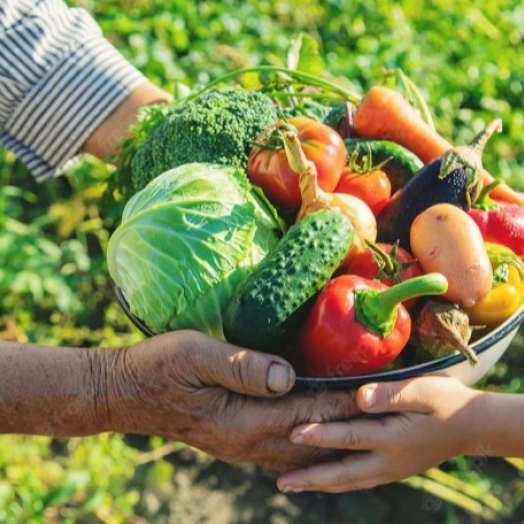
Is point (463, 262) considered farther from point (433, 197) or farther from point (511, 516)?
point (511, 516)

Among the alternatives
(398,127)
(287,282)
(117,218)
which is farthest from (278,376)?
(117,218)

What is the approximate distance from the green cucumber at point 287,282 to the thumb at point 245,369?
37 millimetres

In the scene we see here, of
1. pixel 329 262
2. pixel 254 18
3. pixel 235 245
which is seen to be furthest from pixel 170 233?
pixel 254 18

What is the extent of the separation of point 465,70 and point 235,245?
2998 millimetres

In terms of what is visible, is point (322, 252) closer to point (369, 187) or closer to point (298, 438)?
point (369, 187)

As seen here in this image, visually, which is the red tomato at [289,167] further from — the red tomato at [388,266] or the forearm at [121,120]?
the forearm at [121,120]

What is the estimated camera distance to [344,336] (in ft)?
5.18

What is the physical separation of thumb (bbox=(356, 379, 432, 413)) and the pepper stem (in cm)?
12

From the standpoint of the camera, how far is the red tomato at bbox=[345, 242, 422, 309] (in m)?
1.66

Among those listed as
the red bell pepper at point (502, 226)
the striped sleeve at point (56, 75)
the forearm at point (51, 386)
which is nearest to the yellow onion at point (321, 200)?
the red bell pepper at point (502, 226)

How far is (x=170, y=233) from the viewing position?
1.70 m

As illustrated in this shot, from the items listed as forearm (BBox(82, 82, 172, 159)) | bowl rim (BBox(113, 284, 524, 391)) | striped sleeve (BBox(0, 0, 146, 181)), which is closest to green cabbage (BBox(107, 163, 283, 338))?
bowl rim (BBox(113, 284, 524, 391))

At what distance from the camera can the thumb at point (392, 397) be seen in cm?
162

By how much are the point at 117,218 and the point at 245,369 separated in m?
1.44
